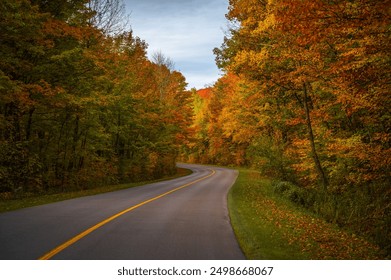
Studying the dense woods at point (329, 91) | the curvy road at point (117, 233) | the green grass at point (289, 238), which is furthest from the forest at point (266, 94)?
the curvy road at point (117, 233)

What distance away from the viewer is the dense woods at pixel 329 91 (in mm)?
8283

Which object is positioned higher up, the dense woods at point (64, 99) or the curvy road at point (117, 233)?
the dense woods at point (64, 99)

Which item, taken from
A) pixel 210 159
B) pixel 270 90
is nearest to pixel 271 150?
pixel 270 90

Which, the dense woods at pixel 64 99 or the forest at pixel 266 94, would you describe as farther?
the dense woods at pixel 64 99

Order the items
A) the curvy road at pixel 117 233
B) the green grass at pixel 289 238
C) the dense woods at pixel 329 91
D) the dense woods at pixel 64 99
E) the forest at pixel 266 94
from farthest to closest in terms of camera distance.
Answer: the dense woods at pixel 64 99 → the forest at pixel 266 94 → the dense woods at pixel 329 91 → the green grass at pixel 289 238 → the curvy road at pixel 117 233

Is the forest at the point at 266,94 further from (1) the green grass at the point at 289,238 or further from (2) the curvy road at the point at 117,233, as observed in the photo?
(2) the curvy road at the point at 117,233

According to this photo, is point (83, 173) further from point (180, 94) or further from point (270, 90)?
point (180, 94)

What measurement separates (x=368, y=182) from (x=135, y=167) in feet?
63.0

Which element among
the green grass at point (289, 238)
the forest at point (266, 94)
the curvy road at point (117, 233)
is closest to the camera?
the curvy road at point (117, 233)

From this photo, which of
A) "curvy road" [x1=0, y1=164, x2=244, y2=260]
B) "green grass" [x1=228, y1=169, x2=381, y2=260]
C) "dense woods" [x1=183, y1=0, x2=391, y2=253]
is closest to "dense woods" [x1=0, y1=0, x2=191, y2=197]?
"curvy road" [x1=0, y1=164, x2=244, y2=260]

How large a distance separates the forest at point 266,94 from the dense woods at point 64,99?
8cm

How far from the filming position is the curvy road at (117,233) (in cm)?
604

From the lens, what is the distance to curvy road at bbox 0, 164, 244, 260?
6.04m

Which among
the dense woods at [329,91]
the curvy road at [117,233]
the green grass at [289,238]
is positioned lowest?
the green grass at [289,238]
